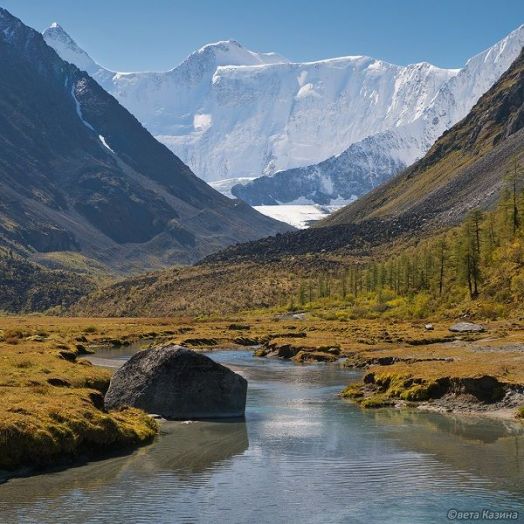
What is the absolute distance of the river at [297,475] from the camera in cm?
3534

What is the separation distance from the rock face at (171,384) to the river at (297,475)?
2.36 metres

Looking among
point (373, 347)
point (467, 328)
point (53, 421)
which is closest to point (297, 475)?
point (53, 421)

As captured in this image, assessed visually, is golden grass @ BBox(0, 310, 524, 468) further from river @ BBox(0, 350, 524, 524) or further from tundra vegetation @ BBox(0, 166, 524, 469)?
river @ BBox(0, 350, 524, 524)

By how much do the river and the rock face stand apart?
2.36 meters

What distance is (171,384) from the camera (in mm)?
57781

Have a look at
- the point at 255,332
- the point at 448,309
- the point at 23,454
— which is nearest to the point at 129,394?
the point at 23,454

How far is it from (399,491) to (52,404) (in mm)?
20142

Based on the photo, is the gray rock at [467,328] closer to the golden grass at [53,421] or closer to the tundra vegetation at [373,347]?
the tundra vegetation at [373,347]

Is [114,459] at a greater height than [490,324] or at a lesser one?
lesser

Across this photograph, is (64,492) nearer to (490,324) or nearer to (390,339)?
(390,339)

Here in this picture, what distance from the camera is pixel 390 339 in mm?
118688

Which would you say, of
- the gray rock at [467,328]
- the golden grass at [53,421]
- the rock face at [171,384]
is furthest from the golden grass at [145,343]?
the rock face at [171,384]

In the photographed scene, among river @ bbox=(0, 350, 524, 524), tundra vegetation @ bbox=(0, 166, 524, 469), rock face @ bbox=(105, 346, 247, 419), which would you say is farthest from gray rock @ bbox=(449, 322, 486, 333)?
rock face @ bbox=(105, 346, 247, 419)

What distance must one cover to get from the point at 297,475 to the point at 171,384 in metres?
17.8
